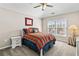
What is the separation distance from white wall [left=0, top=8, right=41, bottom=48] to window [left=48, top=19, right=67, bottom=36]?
48 centimetres

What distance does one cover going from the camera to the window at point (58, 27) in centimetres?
228

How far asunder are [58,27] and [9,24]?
2.00 m

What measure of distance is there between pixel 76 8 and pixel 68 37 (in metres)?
1.01

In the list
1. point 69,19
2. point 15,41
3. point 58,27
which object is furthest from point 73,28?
point 15,41

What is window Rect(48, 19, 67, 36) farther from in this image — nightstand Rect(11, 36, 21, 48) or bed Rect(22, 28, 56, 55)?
nightstand Rect(11, 36, 21, 48)

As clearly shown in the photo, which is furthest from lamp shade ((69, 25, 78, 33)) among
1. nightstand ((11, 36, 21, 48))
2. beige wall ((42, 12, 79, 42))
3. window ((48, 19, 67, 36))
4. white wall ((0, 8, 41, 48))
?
nightstand ((11, 36, 21, 48))

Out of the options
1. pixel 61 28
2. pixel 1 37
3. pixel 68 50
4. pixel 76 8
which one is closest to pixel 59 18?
pixel 61 28

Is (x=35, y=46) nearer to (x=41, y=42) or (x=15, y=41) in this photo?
(x=41, y=42)

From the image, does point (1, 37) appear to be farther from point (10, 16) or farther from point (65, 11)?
point (65, 11)

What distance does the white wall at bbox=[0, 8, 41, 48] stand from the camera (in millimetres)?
2736

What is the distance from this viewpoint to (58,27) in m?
2.27

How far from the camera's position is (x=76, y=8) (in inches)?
92.0

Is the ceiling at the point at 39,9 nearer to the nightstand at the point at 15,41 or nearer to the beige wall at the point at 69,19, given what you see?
the beige wall at the point at 69,19

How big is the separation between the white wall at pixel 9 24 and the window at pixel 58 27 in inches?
19.1
